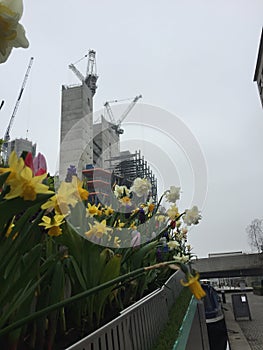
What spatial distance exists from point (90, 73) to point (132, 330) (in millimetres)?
48336

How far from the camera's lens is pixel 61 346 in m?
0.75

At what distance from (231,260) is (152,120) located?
24978 mm

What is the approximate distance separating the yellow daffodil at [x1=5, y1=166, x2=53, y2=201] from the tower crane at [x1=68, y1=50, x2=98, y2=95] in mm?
45714

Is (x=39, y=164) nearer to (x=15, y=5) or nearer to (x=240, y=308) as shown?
(x=15, y=5)

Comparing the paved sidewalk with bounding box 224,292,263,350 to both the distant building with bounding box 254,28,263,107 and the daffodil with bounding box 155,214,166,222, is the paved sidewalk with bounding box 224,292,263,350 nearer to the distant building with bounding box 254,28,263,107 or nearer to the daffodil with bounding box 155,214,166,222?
the daffodil with bounding box 155,214,166,222

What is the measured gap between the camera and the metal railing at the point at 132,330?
687mm

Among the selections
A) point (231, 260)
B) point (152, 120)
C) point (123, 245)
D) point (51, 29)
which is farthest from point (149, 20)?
point (231, 260)

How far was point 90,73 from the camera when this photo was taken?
45.9 metres

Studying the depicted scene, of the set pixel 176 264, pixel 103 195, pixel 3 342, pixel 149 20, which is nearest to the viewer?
pixel 176 264

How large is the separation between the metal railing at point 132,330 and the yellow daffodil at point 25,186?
0.35 meters

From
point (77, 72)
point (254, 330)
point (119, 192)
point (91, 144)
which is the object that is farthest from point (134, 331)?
point (77, 72)

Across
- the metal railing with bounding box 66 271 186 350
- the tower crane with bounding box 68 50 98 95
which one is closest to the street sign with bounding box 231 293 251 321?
the metal railing with bounding box 66 271 186 350

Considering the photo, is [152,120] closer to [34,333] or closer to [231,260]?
[34,333]

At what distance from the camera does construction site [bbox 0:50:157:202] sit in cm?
183
